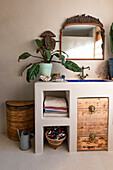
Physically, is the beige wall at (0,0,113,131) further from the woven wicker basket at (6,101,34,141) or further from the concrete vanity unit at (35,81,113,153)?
the concrete vanity unit at (35,81,113,153)

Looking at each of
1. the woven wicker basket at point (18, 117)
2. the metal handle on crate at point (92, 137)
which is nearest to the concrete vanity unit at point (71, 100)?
the metal handle on crate at point (92, 137)

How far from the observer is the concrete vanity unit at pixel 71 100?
1.82 metres

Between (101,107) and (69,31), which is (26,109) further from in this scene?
(69,31)

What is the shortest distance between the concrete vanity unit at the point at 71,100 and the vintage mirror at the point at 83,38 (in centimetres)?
71

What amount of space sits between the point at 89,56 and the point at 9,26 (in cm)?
134

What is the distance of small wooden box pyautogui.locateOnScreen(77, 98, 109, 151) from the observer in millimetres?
1860

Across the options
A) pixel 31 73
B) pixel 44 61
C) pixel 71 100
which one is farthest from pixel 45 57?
pixel 71 100

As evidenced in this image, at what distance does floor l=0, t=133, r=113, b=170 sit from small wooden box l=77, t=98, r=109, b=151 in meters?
0.10

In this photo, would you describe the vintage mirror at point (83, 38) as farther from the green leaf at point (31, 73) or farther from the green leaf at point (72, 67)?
the green leaf at point (31, 73)

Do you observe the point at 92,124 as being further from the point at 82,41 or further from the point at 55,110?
the point at 82,41

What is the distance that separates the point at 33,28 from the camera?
91.0 inches

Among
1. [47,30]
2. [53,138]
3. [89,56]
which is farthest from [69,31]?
[53,138]

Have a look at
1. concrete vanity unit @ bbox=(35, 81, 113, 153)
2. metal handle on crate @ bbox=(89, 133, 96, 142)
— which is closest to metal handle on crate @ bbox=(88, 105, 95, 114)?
concrete vanity unit @ bbox=(35, 81, 113, 153)

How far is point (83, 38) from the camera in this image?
2.36m
